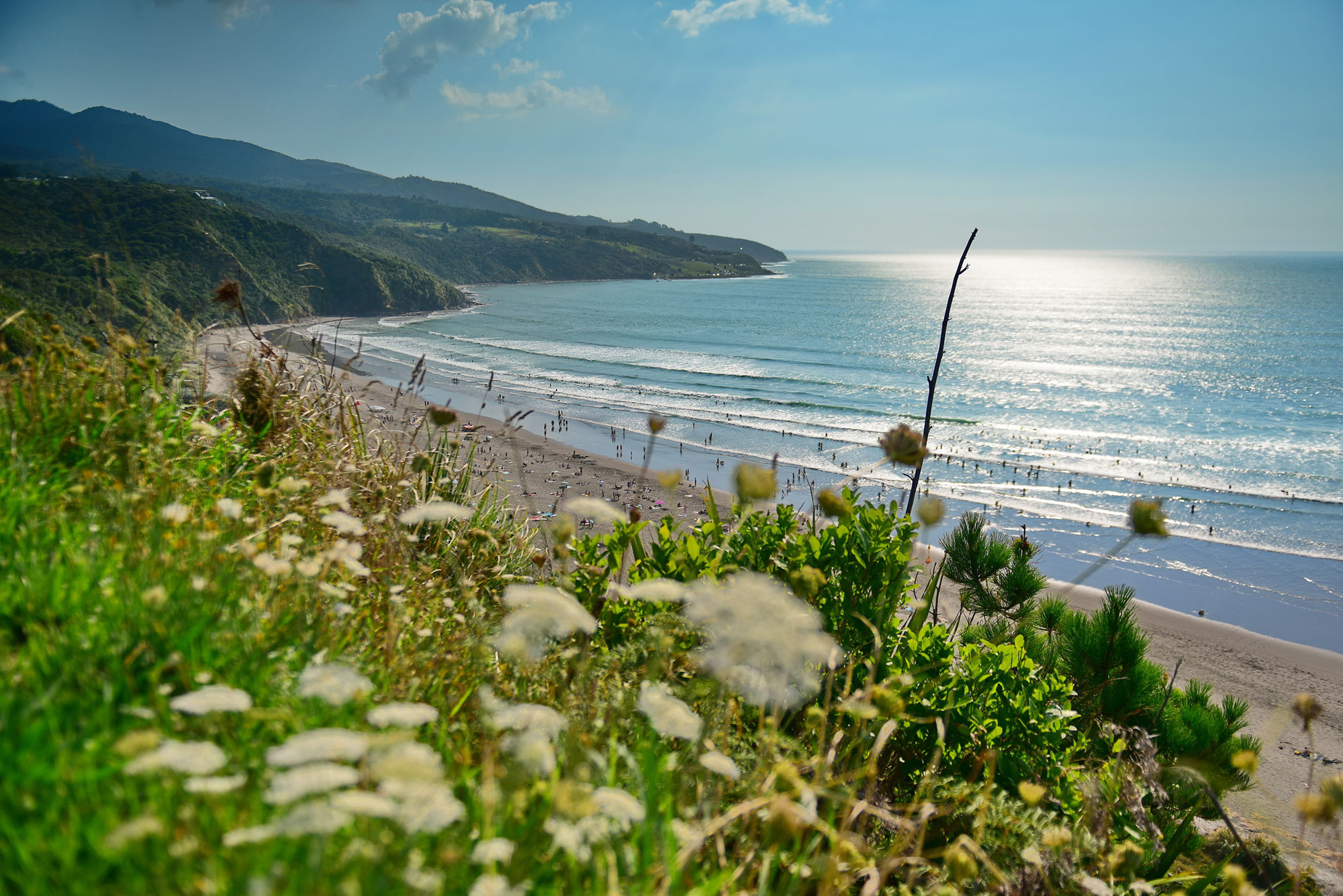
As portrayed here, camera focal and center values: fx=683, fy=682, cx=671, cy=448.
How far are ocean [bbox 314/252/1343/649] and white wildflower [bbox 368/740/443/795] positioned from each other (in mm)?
2827

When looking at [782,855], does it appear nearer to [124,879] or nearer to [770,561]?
[124,879]

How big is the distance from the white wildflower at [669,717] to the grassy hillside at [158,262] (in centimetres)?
368

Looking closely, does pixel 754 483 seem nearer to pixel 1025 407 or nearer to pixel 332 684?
pixel 332 684

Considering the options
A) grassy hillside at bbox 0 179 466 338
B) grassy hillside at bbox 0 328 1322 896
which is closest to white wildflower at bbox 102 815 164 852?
grassy hillside at bbox 0 328 1322 896

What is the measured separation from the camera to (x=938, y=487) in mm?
21828

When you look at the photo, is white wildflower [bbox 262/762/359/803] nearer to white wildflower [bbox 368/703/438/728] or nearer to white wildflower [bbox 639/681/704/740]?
white wildflower [bbox 368/703/438/728]

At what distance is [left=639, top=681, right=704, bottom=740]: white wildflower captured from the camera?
156 cm

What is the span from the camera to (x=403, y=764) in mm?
1109

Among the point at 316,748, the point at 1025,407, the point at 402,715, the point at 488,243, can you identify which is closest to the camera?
the point at 316,748

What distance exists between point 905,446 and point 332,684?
2.35 m

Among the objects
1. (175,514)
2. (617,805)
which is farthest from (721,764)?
(175,514)

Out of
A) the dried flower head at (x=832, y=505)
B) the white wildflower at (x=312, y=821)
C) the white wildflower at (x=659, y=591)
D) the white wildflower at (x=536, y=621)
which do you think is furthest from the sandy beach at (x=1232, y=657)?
the white wildflower at (x=312, y=821)

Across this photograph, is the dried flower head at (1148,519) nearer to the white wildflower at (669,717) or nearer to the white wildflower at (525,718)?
the white wildflower at (669,717)

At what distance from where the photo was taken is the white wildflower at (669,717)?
1.56m
